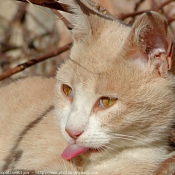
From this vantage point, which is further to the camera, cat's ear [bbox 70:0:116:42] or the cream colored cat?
cat's ear [bbox 70:0:116:42]

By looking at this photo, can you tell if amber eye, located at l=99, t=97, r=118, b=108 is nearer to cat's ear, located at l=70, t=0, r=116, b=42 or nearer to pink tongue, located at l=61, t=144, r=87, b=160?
pink tongue, located at l=61, t=144, r=87, b=160

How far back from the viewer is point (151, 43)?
176cm

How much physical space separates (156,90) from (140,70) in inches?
4.4

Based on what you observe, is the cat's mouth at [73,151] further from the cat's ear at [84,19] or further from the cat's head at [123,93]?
the cat's ear at [84,19]

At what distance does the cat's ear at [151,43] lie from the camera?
5.47 feet

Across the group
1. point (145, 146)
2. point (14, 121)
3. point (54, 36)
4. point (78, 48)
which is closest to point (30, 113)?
point (14, 121)

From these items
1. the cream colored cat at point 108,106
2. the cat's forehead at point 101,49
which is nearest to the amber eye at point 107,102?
the cream colored cat at point 108,106

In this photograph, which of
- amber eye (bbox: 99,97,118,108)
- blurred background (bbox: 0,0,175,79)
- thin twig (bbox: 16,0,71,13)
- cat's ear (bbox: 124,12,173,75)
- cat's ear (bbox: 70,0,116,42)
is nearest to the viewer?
cat's ear (bbox: 124,12,173,75)

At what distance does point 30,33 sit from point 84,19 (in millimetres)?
2490

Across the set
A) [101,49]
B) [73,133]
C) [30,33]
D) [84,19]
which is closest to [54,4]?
[84,19]

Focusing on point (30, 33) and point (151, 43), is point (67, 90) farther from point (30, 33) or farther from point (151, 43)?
point (30, 33)

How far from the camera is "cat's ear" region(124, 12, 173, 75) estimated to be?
1667 mm

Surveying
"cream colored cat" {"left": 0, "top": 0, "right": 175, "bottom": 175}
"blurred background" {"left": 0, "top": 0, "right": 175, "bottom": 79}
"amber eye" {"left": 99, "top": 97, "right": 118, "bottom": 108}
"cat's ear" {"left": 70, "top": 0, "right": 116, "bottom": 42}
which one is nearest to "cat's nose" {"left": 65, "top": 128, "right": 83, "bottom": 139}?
"cream colored cat" {"left": 0, "top": 0, "right": 175, "bottom": 175}

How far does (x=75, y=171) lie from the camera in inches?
74.2
